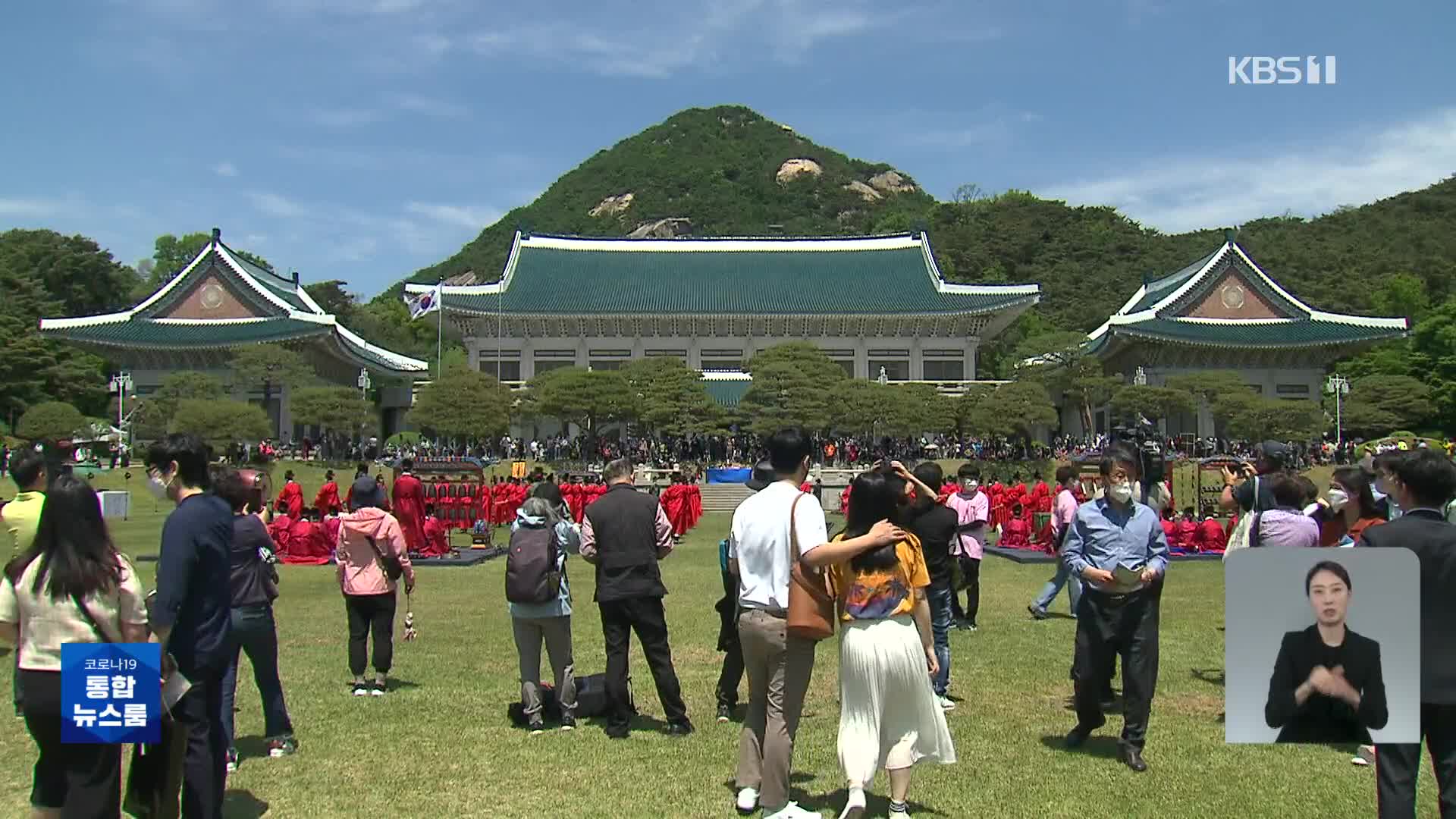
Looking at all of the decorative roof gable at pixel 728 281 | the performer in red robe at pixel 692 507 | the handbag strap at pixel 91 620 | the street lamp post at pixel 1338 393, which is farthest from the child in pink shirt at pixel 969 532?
the decorative roof gable at pixel 728 281

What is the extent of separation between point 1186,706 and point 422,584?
1042 cm

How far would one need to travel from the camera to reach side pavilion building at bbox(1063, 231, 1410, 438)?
48.4 metres

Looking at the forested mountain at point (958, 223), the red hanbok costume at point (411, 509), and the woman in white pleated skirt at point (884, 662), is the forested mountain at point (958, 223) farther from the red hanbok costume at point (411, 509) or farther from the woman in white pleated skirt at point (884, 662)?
the woman in white pleated skirt at point (884, 662)

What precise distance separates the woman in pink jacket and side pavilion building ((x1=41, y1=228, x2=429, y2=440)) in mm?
42549

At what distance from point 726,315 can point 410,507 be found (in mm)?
35495

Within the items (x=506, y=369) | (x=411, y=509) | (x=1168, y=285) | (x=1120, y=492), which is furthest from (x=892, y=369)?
(x=1120, y=492)

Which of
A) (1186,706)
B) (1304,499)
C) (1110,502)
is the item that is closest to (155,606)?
(1110,502)

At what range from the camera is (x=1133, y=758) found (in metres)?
6.41

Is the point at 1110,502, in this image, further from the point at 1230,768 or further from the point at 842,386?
the point at 842,386

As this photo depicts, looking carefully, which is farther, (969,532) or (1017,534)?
(1017,534)

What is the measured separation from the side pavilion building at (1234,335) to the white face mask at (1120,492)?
145 feet

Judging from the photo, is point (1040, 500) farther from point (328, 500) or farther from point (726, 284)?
point (726, 284)

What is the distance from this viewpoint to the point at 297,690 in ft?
27.8

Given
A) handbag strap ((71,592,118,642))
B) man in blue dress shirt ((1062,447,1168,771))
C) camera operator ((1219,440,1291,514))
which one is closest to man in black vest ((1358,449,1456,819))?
man in blue dress shirt ((1062,447,1168,771))
